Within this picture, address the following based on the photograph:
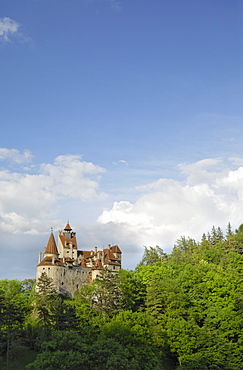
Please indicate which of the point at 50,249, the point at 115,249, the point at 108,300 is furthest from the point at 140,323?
the point at 115,249

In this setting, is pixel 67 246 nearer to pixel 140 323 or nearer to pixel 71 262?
pixel 71 262

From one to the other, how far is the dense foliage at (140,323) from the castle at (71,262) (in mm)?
7474

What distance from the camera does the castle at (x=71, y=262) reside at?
3455 inches

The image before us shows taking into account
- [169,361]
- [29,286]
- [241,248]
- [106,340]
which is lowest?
[169,361]

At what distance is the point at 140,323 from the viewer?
193 ft

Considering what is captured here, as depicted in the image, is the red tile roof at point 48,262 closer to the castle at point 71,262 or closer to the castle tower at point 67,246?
the castle at point 71,262

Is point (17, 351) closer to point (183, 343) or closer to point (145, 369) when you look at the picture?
point (145, 369)

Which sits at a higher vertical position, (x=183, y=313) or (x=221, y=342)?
(x=183, y=313)

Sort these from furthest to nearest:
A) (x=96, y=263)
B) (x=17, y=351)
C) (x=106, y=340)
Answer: (x=96, y=263) → (x=17, y=351) → (x=106, y=340)

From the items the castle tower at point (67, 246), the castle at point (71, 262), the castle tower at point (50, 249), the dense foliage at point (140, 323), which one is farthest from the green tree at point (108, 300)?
the castle tower at point (67, 246)

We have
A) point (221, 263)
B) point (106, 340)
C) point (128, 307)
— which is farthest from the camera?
point (221, 263)

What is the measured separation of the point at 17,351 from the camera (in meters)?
60.1

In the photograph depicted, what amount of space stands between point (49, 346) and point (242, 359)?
2953 centimetres

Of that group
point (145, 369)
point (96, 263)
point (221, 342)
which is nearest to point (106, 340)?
point (145, 369)
